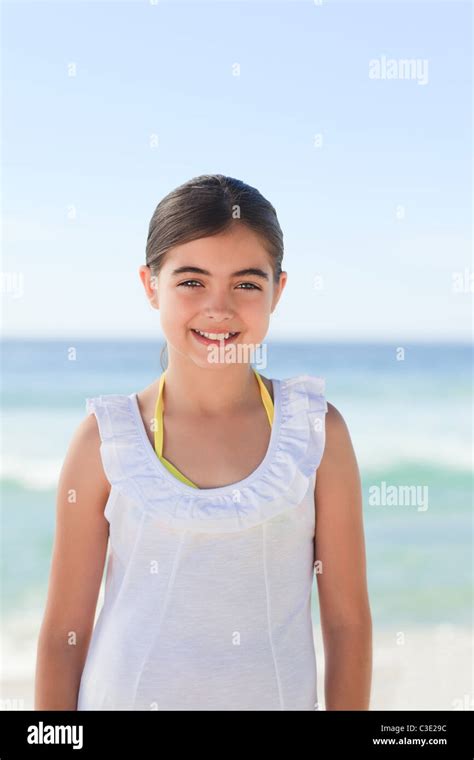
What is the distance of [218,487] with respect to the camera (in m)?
1.83

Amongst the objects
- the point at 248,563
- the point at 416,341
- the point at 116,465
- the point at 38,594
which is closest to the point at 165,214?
the point at 116,465

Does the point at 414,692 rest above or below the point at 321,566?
below

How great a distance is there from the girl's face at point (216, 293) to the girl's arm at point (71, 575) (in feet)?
0.99

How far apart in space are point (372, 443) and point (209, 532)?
10343mm

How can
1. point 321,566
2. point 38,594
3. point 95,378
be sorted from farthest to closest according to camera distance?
1. point 95,378
2. point 38,594
3. point 321,566

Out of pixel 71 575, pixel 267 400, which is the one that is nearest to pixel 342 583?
pixel 267 400

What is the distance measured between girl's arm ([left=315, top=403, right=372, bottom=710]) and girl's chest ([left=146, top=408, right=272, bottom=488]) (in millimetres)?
147

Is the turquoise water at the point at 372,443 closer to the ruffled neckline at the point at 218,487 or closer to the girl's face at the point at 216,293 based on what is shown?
the ruffled neckline at the point at 218,487

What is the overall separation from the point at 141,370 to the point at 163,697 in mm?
14750

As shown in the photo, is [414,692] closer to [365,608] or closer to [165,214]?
[365,608]

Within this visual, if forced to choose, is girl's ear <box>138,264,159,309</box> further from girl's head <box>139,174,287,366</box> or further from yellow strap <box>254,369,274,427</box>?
yellow strap <box>254,369,274,427</box>

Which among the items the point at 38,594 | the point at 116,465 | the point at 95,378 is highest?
the point at 95,378

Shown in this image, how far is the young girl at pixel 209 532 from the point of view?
176cm
